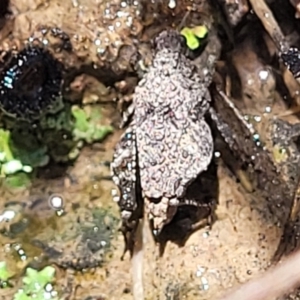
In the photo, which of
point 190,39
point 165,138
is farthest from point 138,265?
point 190,39

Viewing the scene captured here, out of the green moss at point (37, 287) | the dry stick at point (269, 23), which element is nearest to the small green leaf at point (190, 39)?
the dry stick at point (269, 23)

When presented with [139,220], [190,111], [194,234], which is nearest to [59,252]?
[139,220]

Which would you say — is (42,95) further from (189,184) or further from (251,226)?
(251,226)

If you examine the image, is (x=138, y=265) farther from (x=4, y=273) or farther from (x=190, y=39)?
(x=190, y=39)

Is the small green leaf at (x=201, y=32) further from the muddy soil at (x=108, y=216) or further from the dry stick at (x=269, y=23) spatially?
the dry stick at (x=269, y=23)

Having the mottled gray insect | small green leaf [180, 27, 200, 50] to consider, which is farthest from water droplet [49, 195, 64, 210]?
small green leaf [180, 27, 200, 50]

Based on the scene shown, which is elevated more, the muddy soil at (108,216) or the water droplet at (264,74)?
the water droplet at (264,74)

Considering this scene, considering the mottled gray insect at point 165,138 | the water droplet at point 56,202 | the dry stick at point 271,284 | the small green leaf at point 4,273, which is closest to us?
the dry stick at point 271,284
